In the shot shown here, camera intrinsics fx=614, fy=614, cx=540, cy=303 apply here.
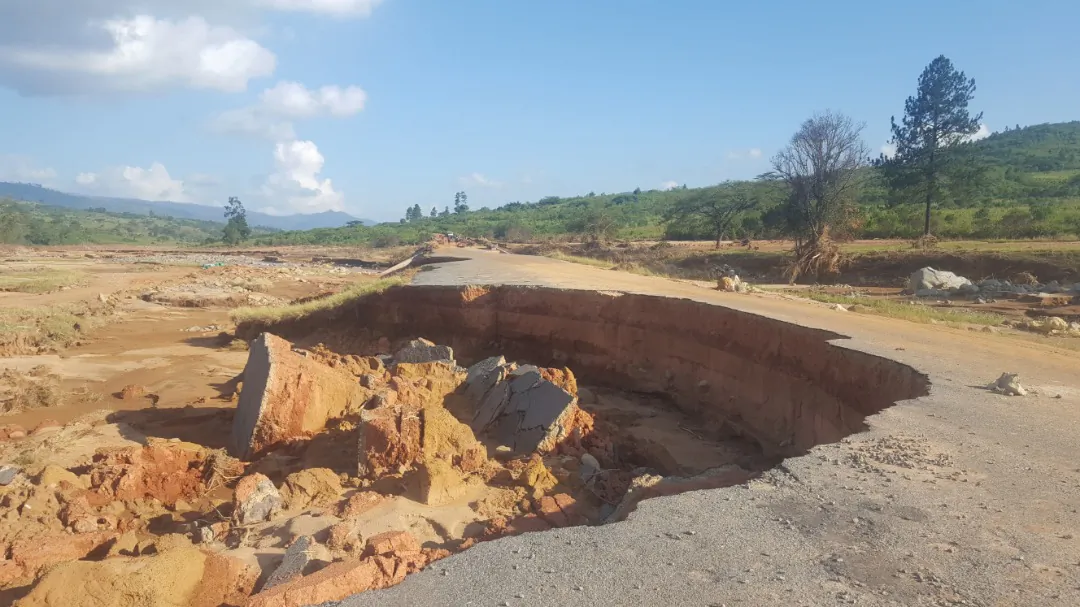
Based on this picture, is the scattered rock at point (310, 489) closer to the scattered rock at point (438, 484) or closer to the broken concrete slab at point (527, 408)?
the scattered rock at point (438, 484)

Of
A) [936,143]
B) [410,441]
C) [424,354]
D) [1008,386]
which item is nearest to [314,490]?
[410,441]

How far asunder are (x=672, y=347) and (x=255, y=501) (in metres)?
6.72

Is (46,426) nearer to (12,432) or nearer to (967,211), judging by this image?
(12,432)

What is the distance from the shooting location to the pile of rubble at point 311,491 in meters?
4.21

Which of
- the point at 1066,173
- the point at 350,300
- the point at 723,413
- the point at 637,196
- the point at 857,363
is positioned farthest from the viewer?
the point at 637,196

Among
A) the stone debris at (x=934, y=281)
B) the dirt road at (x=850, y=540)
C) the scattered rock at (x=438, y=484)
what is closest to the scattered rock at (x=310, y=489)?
the scattered rock at (x=438, y=484)

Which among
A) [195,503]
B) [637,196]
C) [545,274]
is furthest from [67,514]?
[637,196]

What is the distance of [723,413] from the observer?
901 centimetres

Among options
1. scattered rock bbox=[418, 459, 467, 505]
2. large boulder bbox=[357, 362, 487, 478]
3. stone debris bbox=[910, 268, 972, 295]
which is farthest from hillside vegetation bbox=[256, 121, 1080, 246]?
scattered rock bbox=[418, 459, 467, 505]

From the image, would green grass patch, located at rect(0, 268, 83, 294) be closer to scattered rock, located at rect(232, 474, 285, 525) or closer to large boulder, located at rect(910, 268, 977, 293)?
scattered rock, located at rect(232, 474, 285, 525)

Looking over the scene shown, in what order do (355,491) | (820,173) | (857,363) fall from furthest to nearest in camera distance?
(820,173) < (857,363) < (355,491)

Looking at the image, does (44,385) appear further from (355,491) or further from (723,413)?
(723,413)

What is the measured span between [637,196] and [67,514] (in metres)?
90.7

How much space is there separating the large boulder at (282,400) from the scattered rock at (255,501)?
1.34 meters
